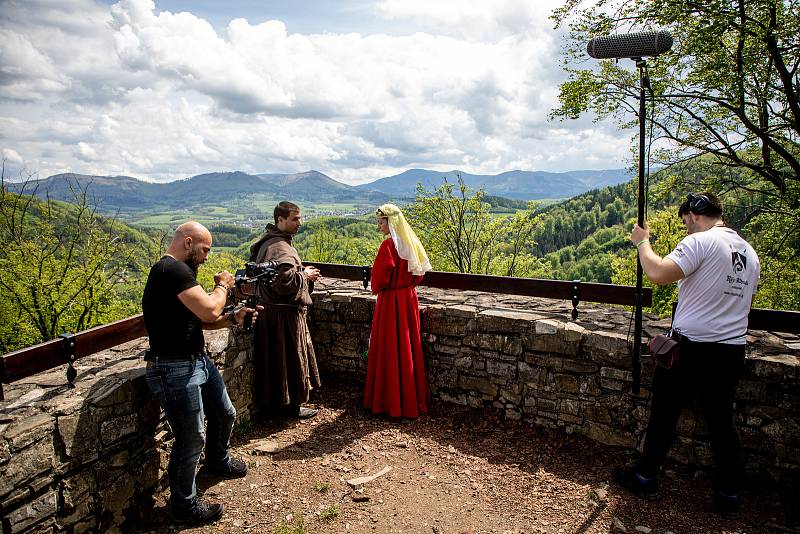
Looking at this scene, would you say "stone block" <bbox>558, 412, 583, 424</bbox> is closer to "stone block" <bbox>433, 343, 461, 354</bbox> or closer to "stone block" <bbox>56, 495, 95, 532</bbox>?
"stone block" <bbox>433, 343, 461, 354</bbox>

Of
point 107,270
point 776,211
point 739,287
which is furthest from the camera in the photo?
point 107,270

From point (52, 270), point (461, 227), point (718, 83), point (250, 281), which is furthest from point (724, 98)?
point (52, 270)

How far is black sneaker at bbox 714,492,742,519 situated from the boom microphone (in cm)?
324

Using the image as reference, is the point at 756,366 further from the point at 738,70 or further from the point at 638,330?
the point at 738,70

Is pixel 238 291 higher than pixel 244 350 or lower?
higher

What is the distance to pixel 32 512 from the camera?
2.65 metres

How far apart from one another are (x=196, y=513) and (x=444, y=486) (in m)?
1.86

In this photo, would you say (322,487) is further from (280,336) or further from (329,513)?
(280,336)

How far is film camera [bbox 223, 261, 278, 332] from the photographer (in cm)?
373

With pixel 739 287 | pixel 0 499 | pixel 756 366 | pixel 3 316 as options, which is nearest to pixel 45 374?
pixel 0 499

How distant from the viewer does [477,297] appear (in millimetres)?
5570

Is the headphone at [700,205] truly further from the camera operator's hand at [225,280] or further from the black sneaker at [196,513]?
the black sneaker at [196,513]

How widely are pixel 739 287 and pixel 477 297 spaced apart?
9.17 ft

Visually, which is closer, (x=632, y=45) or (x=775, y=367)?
(x=775, y=367)
